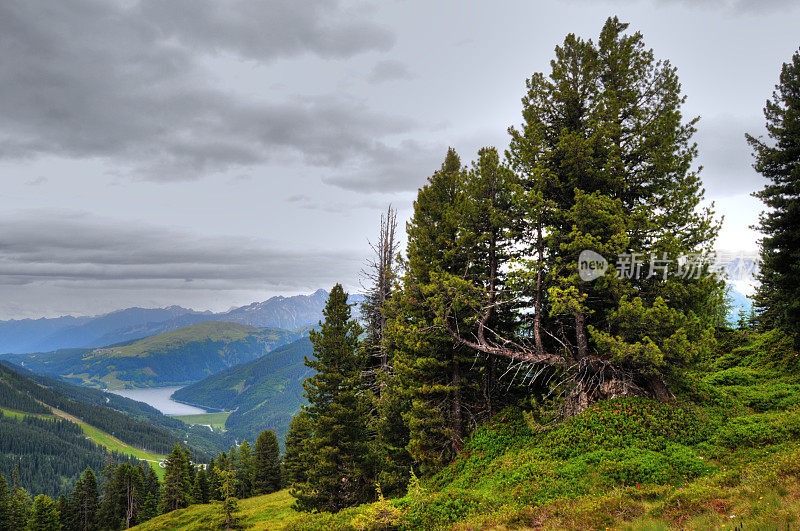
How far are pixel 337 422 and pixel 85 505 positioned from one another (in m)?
80.2

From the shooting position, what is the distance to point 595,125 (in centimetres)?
1509

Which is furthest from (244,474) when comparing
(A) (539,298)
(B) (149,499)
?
(A) (539,298)

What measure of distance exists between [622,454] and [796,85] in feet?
62.7

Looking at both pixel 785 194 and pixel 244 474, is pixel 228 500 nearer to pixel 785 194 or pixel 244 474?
pixel 785 194

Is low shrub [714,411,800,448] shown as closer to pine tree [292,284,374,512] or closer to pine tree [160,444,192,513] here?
pine tree [292,284,374,512]

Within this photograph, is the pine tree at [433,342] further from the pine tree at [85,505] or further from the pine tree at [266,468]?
the pine tree at [85,505]

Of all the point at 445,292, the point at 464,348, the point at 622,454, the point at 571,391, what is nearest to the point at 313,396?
the point at 464,348

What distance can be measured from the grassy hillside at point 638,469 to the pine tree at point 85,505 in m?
84.5

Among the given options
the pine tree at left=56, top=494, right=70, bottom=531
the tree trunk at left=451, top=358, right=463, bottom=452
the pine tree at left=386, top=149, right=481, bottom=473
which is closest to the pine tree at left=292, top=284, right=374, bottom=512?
the pine tree at left=386, top=149, right=481, bottom=473

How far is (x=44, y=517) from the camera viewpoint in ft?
201

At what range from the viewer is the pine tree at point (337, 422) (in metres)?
23.0

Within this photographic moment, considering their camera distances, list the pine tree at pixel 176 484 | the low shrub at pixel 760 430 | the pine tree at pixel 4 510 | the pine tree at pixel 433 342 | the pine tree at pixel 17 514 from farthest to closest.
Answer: the pine tree at pixel 176 484, the pine tree at pixel 17 514, the pine tree at pixel 4 510, the pine tree at pixel 433 342, the low shrub at pixel 760 430

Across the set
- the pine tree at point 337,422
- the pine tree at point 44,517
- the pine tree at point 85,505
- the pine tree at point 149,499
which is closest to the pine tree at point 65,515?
the pine tree at point 85,505

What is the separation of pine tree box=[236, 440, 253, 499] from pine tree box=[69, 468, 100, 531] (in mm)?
25947
